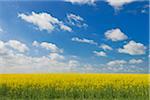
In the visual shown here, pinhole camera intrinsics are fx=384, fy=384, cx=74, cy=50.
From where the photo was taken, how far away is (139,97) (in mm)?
12977

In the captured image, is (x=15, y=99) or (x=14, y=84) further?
(x=14, y=84)

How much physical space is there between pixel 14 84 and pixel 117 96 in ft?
12.2

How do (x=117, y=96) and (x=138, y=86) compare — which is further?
(x=138, y=86)

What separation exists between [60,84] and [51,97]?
914 mm

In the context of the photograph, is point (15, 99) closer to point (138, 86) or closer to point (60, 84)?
point (60, 84)

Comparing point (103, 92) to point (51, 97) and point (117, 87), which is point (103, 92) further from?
point (51, 97)

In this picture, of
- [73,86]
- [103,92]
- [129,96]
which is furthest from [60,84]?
[129,96]

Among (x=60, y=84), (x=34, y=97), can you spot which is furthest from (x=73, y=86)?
(x=34, y=97)

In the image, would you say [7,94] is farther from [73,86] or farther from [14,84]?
[73,86]

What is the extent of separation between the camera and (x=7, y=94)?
13.4m

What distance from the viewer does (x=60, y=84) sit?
13820mm

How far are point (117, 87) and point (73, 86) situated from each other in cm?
159

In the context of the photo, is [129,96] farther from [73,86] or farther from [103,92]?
[73,86]

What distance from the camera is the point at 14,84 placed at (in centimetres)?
1390
